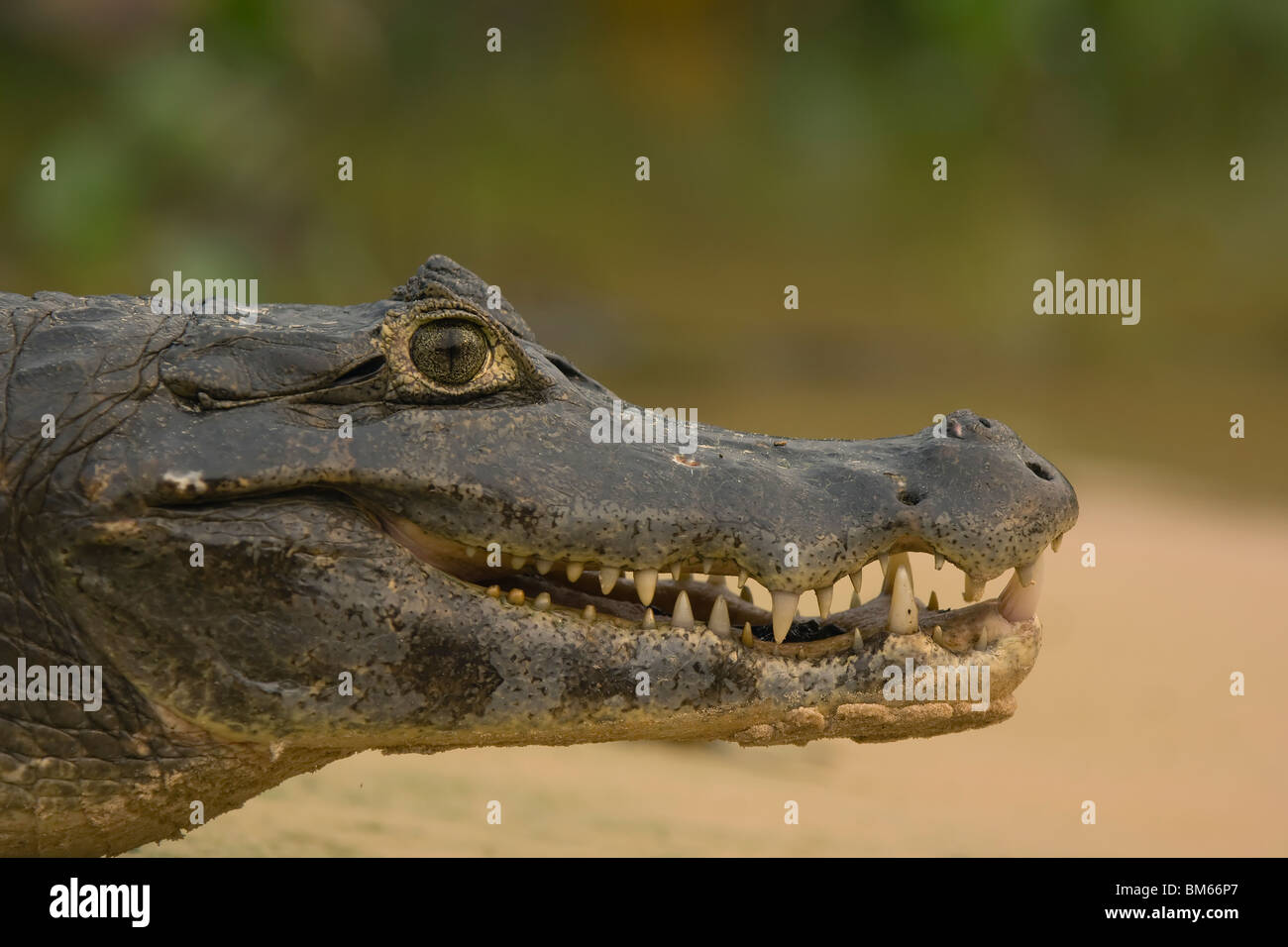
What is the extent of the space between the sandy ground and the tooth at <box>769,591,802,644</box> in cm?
168

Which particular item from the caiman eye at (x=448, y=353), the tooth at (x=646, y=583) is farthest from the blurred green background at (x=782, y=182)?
the tooth at (x=646, y=583)

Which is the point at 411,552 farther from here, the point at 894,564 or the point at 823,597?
the point at 894,564

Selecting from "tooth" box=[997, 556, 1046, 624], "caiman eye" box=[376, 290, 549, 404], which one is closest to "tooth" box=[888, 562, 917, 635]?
"tooth" box=[997, 556, 1046, 624]

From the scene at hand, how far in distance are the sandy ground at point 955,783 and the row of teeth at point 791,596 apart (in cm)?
158

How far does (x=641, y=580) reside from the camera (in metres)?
2.81

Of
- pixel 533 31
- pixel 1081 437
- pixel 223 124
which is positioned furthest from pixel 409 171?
pixel 1081 437

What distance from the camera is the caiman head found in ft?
8.76

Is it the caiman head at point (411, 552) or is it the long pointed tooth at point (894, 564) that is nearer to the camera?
the caiman head at point (411, 552)

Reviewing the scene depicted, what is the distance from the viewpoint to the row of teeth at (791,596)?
2.80 meters

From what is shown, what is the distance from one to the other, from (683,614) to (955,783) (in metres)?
3.08

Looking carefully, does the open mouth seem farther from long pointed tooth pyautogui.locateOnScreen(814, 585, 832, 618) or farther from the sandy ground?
the sandy ground

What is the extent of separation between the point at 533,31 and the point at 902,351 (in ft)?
21.4

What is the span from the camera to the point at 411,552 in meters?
2.80

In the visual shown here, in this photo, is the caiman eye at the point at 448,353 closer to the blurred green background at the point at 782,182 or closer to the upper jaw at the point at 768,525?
the upper jaw at the point at 768,525
